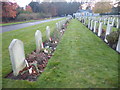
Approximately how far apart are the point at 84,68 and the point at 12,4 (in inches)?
1228

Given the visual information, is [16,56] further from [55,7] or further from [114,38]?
[55,7]

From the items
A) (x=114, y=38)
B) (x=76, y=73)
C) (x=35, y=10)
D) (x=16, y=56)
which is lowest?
(x=76, y=73)

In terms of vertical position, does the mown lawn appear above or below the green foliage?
below

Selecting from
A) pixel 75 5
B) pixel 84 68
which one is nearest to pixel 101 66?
pixel 84 68

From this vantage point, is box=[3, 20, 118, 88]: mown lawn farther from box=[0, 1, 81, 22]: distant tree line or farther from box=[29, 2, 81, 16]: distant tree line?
box=[29, 2, 81, 16]: distant tree line

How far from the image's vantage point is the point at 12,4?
29438 millimetres

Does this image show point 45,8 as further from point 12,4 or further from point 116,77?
point 116,77

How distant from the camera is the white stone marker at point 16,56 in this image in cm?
338

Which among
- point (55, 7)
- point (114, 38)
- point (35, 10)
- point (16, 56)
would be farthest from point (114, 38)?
point (55, 7)

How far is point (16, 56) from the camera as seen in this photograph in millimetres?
3557

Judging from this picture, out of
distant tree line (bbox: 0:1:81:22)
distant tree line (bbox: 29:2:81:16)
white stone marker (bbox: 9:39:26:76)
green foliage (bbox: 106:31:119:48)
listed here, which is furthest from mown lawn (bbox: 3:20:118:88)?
distant tree line (bbox: 29:2:81:16)

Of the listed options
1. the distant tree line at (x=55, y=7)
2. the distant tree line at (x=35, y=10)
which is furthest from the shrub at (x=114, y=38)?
the distant tree line at (x=55, y=7)

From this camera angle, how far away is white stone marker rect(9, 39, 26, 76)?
338 centimetres

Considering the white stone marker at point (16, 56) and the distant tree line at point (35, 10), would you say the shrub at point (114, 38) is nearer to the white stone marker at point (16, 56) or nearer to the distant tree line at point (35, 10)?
the white stone marker at point (16, 56)
